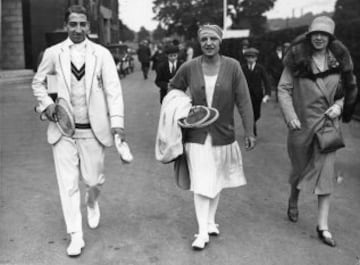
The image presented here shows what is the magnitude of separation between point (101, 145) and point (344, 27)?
1004cm

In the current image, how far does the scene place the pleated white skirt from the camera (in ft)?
16.9

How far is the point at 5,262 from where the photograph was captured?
4.82 metres

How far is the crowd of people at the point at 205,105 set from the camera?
5.09 m

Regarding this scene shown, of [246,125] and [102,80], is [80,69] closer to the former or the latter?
[102,80]

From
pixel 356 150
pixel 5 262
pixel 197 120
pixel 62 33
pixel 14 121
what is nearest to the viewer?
pixel 5 262

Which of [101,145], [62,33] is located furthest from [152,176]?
[62,33]

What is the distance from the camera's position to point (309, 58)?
5449 mm

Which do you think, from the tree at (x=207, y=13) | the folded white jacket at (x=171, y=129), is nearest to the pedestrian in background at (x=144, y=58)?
the folded white jacket at (x=171, y=129)

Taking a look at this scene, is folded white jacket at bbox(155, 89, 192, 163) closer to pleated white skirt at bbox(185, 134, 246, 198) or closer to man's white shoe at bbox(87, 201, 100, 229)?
pleated white skirt at bbox(185, 134, 246, 198)

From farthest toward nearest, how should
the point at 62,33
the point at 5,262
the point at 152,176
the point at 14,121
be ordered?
1. the point at 62,33
2. the point at 14,121
3. the point at 152,176
4. the point at 5,262

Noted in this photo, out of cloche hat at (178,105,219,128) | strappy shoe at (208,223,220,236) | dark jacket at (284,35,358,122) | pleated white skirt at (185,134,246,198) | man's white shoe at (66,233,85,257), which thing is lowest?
strappy shoe at (208,223,220,236)

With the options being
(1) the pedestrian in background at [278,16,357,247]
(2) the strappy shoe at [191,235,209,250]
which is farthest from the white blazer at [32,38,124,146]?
(1) the pedestrian in background at [278,16,357,247]

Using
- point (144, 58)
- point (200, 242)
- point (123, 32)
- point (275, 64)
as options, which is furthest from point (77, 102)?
point (123, 32)

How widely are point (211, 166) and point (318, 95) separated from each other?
1.16m
